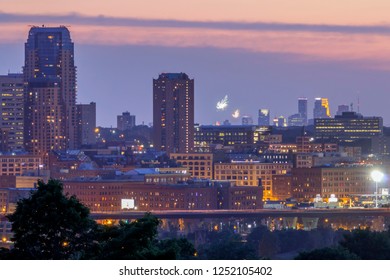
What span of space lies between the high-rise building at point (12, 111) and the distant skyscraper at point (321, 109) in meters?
24.8

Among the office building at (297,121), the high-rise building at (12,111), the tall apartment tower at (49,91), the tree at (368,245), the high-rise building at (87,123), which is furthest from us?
the office building at (297,121)

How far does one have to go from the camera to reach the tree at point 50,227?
40.5 feet

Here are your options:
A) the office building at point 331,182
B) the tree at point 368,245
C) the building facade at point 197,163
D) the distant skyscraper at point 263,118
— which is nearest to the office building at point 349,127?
the distant skyscraper at point 263,118

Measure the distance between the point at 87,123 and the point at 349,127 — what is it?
15.6 m

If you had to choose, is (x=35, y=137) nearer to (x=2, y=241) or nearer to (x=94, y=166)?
(x=94, y=166)

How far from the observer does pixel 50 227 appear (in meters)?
12.6

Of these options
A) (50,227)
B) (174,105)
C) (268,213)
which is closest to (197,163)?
(174,105)

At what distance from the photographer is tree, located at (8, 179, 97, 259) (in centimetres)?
1234

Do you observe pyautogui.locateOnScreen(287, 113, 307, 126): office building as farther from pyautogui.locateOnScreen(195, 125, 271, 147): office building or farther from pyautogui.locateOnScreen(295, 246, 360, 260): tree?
pyautogui.locateOnScreen(295, 246, 360, 260): tree

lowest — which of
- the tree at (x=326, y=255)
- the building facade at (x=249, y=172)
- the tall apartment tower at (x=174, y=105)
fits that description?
the tree at (x=326, y=255)

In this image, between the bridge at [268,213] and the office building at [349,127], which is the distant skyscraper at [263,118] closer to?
the office building at [349,127]

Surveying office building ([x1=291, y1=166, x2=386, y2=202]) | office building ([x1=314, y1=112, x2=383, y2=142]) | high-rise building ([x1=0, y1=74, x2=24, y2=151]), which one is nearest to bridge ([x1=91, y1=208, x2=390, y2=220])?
office building ([x1=291, y1=166, x2=386, y2=202])

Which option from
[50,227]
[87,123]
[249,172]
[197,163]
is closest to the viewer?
[50,227]

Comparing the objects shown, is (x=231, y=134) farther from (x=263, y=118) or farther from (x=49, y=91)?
(x=263, y=118)
